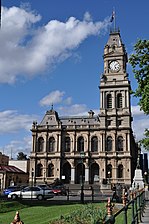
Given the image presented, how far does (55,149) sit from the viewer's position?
73875 mm

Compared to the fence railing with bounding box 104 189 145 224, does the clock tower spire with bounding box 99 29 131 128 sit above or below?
above

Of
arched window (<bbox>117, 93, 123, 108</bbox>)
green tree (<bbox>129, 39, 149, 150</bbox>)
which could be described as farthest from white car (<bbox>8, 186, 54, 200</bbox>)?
arched window (<bbox>117, 93, 123, 108</bbox>)

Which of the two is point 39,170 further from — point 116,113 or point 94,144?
point 116,113

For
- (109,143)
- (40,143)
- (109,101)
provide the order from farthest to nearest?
(40,143) → (109,101) → (109,143)

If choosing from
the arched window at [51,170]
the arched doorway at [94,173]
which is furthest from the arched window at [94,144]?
the arched window at [51,170]

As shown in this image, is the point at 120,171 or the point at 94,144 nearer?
the point at 120,171

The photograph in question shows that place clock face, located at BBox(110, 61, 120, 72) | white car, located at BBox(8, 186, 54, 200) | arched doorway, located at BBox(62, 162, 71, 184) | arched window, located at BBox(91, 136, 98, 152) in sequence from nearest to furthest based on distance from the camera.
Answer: white car, located at BBox(8, 186, 54, 200)
arched doorway, located at BBox(62, 162, 71, 184)
arched window, located at BBox(91, 136, 98, 152)
clock face, located at BBox(110, 61, 120, 72)

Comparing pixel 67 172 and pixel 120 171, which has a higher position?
pixel 120 171

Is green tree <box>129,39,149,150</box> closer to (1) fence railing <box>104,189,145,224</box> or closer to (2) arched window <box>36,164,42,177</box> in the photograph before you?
(1) fence railing <box>104,189,145,224</box>

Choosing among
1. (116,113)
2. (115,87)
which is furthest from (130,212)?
(115,87)

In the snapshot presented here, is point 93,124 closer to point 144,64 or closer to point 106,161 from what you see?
point 106,161

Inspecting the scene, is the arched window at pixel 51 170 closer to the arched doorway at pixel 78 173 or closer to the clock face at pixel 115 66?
the arched doorway at pixel 78 173

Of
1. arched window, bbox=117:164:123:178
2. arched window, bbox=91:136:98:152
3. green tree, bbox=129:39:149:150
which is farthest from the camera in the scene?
arched window, bbox=91:136:98:152

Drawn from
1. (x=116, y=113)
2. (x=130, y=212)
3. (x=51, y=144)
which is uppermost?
(x=116, y=113)
